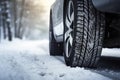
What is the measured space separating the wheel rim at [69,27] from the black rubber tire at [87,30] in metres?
0.24

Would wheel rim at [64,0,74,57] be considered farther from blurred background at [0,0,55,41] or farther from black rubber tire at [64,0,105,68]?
blurred background at [0,0,55,41]

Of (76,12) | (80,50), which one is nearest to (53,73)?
(80,50)

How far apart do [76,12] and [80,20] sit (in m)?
0.13

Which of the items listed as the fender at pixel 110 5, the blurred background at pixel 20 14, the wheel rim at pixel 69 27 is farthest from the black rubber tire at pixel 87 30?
the blurred background at pixel 20 14

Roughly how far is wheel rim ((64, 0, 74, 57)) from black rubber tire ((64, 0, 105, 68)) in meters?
0.24

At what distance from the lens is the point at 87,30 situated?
12.8 ft

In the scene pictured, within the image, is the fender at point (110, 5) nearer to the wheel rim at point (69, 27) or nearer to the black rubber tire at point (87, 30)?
the black rubber tire at point (87, 30)

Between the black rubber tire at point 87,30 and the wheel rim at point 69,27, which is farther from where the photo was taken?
the wheel rim at point 69,27

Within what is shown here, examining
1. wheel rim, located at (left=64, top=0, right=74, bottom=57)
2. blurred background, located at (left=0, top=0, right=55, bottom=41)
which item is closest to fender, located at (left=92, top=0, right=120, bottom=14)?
wheel rim, located at (left=64, top=0, right=74, bottom=57)

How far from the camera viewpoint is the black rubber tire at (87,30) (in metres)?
3.89

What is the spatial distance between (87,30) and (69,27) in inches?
19.7

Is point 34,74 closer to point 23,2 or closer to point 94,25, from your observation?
point 94,25

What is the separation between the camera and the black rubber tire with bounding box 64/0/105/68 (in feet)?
12.8

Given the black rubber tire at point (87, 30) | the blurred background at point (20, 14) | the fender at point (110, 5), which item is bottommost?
the black rubber tire at point (87, 30)
